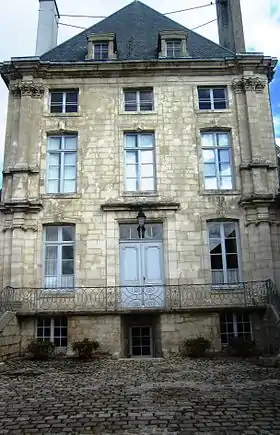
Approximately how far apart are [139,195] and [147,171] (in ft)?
3.03

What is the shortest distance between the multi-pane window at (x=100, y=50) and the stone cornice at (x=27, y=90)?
235cm

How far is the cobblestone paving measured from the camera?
181 inches

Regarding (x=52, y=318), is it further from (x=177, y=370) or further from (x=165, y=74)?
(x=165, y=74)

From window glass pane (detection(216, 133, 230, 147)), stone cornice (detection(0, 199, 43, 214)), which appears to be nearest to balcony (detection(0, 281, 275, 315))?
stone cornice (detection(0, 199, 43, 214))

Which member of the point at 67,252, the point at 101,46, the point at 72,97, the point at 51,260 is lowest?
the point at 51,260

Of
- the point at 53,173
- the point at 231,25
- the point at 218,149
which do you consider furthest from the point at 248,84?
the point at 53,173

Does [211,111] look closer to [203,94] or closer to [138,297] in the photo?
[203,94]

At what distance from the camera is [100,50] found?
1503 cm

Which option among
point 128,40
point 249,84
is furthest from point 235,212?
point 128,40

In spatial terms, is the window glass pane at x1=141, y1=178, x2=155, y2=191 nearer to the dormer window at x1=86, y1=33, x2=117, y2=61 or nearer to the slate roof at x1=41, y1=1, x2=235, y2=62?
the slate roof at x1=41, y1=1, x2=235, y2=62

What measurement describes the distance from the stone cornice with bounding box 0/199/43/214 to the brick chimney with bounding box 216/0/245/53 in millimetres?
8935

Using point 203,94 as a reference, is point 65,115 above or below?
below

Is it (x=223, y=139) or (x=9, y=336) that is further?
(x=223, y=139)

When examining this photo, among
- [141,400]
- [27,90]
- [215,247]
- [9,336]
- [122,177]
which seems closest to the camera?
[141,400]
